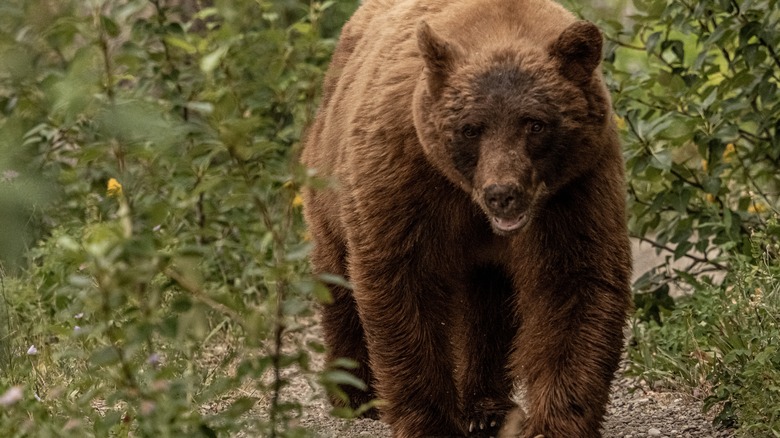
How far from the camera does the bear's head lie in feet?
14.6

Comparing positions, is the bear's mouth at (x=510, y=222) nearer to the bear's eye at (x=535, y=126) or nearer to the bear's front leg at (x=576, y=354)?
the bear's eye at (x=535, y=126)

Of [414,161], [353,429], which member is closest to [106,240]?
[414,161]

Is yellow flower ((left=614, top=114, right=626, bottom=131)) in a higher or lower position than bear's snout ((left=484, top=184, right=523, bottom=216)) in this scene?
lower

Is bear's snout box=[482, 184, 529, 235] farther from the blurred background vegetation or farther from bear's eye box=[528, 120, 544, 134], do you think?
the blurred background vegetation

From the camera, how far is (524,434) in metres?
4.94

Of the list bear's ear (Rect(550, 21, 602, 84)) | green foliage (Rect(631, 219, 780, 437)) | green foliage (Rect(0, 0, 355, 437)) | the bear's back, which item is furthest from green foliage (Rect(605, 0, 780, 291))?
green foliage (Rect(0, 0, 355, 437))

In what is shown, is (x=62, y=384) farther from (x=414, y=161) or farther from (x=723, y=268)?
(x=723, y=268)

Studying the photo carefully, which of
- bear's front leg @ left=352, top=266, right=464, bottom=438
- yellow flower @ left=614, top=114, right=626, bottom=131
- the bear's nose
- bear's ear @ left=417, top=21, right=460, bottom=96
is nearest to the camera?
the bear's nose

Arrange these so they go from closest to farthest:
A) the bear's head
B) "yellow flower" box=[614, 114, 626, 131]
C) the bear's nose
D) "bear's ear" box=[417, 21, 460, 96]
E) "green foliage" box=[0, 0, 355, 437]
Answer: "green foliage" box=[0, 0, 355, 437]
the bear's nose
the bear's head
"bear's ear" box=[417, 21, 460, 96]
"yellow flower" box=[614, 114, 626, 131]

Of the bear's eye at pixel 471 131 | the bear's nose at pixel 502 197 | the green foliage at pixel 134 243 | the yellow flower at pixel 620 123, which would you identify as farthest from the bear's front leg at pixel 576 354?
the yellow flower at pixel 620 123

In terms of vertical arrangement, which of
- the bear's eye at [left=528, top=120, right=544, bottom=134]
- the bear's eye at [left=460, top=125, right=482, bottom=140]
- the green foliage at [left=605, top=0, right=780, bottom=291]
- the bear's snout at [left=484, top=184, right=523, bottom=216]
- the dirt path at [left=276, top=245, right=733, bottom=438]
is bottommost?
the dirt path at [left=276, top=245, right=733, bottom=438]

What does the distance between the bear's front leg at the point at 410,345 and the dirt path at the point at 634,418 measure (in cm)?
23

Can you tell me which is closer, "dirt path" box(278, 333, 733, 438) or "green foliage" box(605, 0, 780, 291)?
"dirt path" box(278, 333, 733, 438)

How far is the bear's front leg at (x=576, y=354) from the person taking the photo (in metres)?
4.76
